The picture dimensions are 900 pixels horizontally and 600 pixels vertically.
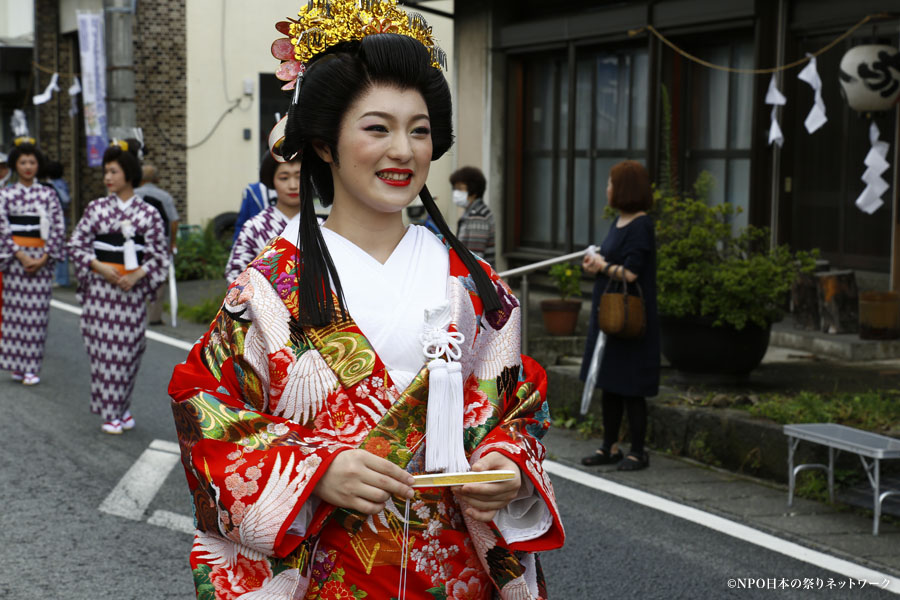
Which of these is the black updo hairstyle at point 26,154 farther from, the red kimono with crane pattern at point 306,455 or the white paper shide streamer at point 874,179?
the red kimono with crane pattern at point 306,455

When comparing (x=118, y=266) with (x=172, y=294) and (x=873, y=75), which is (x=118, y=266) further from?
(x=873, y=75)

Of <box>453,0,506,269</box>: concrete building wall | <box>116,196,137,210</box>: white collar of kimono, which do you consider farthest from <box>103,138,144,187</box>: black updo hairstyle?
<box>453,0,506,269</box>: concrete building wall

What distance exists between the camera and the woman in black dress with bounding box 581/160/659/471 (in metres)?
6.71

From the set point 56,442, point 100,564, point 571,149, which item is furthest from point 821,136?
point 100,564

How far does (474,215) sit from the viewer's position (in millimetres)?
9781

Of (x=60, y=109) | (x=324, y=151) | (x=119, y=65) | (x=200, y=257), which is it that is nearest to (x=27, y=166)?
(x=119, y=65)

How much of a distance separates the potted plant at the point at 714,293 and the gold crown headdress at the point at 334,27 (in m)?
5.31

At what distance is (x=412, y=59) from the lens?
2436 millimetres

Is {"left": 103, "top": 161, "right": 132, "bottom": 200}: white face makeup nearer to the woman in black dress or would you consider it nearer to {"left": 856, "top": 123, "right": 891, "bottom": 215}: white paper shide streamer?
the woman in black dress

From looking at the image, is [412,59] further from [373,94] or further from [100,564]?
[100,564]

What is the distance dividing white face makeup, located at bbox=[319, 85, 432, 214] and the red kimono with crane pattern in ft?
0.74

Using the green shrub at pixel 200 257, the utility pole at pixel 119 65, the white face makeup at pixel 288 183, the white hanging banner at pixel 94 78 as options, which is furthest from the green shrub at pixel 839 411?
the white hanging banner at pixel 94 78

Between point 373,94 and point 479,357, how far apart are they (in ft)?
1.97

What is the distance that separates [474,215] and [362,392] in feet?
24.7
